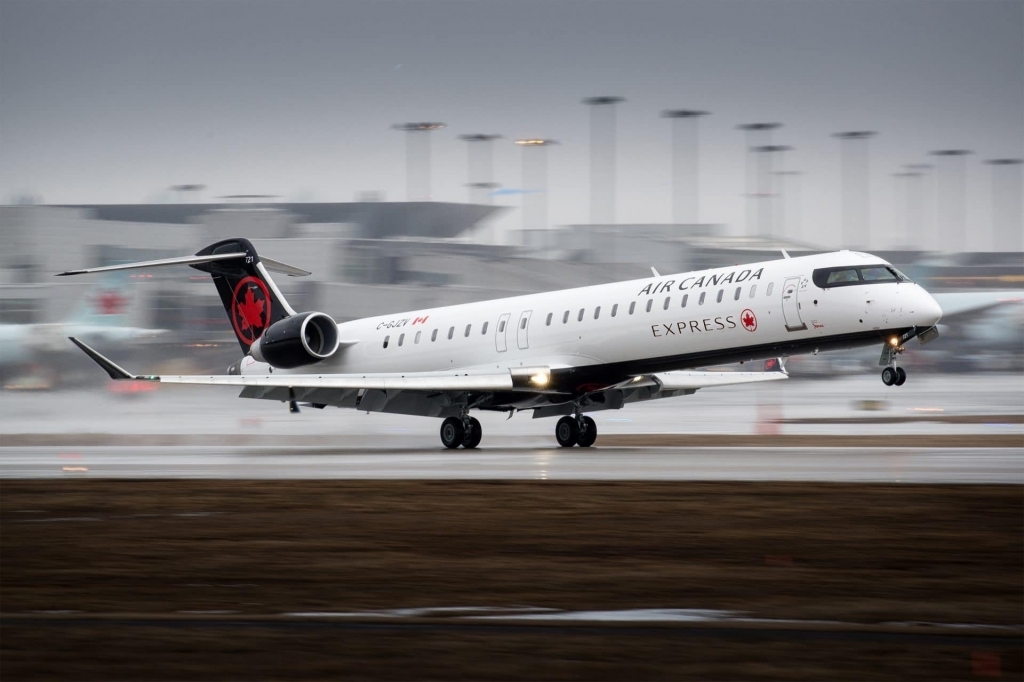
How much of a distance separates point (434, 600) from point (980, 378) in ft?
159

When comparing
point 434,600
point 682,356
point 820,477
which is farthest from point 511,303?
point 434,600

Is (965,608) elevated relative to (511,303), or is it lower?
lower

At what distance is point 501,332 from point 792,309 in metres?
7.38

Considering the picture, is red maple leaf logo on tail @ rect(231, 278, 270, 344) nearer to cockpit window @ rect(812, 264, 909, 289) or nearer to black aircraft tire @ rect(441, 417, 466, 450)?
black aircraft tire @ rect(441, 417, 466, 450)

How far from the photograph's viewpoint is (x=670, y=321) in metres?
24.8

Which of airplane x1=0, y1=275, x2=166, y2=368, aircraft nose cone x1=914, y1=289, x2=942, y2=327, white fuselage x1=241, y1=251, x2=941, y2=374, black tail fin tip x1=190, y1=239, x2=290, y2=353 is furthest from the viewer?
airplane x1=0, y1=275, x2=166, y2=368

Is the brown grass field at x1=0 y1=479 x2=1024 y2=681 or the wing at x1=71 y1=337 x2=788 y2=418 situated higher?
the wing at x1=71 y1=337 x2=788 y2=418

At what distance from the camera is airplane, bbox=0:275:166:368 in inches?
1567

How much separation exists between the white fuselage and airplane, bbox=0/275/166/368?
15.9 m

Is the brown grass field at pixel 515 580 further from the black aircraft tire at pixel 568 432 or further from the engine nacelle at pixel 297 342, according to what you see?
the engine nacelle at pixel 297 342

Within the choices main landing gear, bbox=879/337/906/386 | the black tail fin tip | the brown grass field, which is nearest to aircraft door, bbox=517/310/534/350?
the black tail fin tip

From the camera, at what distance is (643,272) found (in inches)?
2195

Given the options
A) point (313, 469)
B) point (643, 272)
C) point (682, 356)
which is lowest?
point (313, 469)

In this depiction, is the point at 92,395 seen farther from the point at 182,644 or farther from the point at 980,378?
the point at 980,378
